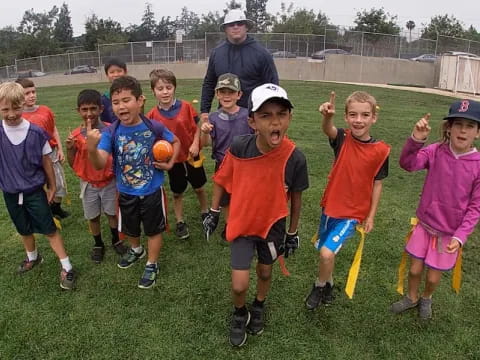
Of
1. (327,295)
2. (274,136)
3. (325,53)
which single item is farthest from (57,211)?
(325,53)

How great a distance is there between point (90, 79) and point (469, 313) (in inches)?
1317

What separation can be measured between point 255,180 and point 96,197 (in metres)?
2.05

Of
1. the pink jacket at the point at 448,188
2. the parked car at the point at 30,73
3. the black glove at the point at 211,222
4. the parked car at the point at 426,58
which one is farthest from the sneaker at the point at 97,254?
the parked car at the point at 30,73

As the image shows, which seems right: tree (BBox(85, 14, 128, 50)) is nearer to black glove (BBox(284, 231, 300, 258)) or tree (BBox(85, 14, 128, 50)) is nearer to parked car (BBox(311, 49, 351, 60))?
parked car (BBox(311, 49, 351, 60))

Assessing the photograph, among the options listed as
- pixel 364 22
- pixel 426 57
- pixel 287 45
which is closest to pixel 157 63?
pixel 287 45

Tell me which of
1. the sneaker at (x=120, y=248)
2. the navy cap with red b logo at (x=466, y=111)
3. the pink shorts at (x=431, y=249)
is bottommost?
the sneaker at (x=120, y=248)

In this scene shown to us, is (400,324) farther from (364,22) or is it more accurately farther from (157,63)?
(364,22)

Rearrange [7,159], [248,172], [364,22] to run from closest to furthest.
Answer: [248,172] < [7,159] < [364,22]

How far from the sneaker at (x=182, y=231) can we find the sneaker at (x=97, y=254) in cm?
88

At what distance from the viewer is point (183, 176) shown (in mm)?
5016

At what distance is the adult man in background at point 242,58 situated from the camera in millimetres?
4676

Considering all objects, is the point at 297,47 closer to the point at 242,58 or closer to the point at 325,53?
the point at 325,53

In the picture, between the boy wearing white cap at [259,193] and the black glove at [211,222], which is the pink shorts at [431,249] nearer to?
the boy wearing white cap at [259,193]

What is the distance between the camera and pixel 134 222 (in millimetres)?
4051
